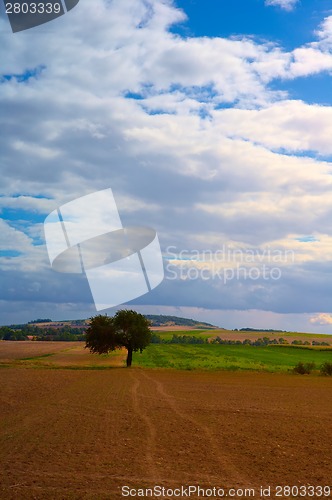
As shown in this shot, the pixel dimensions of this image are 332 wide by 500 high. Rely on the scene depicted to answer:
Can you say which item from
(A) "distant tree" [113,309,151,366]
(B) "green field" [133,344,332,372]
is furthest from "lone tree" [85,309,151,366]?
(B) "green field" [133,344,332,372]

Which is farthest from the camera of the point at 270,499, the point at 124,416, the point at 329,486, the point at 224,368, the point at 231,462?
the point at 224,368

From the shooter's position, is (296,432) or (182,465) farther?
(296,432)

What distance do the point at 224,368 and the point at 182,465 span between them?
51.5 metres

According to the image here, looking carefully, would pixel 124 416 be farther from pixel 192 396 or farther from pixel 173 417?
pixel 192 396

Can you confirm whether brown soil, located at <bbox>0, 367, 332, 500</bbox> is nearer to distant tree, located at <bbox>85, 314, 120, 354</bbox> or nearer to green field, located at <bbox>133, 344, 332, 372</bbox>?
distant tree, located at <bbox>85, 314, 120, 354</bbox>

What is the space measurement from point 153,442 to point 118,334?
49.9m

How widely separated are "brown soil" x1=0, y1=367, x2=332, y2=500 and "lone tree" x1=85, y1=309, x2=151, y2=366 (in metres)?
32.8

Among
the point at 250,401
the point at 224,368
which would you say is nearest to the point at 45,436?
the point at 250,401

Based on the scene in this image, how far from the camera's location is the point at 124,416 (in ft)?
78.2

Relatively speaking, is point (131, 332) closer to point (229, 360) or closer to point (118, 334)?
point (118, 334)

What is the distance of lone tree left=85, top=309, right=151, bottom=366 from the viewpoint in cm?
6719

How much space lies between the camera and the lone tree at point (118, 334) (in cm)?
6719

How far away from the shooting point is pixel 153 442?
18125 mm

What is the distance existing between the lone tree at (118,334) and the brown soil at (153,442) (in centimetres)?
3280
